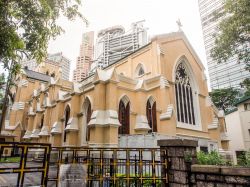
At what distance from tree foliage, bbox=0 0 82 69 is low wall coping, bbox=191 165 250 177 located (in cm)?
612

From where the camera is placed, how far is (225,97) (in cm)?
3494

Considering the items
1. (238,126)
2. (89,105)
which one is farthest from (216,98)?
(89,105)

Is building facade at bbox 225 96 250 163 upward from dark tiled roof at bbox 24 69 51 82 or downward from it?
downward

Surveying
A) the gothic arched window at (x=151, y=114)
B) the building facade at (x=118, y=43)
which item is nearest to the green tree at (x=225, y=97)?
the gothic arched window at (x=151, y=114)

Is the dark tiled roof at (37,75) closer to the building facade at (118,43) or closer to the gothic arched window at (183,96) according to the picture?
the gothic arched window at (183,96)

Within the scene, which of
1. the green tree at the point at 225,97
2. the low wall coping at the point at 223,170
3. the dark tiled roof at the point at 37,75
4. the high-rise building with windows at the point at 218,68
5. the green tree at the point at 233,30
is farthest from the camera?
the dark tiled roof at the point at 37,75

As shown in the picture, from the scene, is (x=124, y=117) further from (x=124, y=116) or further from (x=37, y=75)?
(x=37, y=75)

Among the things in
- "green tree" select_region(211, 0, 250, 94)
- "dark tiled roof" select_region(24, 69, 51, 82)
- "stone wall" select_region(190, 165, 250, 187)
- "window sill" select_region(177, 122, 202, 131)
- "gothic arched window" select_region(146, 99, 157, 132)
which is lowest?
"stone wall" select_region(190, 165, 250, 187)

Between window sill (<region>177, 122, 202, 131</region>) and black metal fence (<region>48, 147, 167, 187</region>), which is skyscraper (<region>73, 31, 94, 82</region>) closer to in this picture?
window sill (<region>177, 122, 202, 131</region>)

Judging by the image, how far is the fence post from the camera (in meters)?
4.46

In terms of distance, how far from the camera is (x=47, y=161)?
12.5ft

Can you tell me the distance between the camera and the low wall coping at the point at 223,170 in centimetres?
352

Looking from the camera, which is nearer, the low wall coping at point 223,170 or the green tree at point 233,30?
the low wall coping at point 223,170

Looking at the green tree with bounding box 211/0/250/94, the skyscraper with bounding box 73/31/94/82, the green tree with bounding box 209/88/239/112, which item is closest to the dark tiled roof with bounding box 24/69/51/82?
the green tree with bounding box 211/0/250/94
